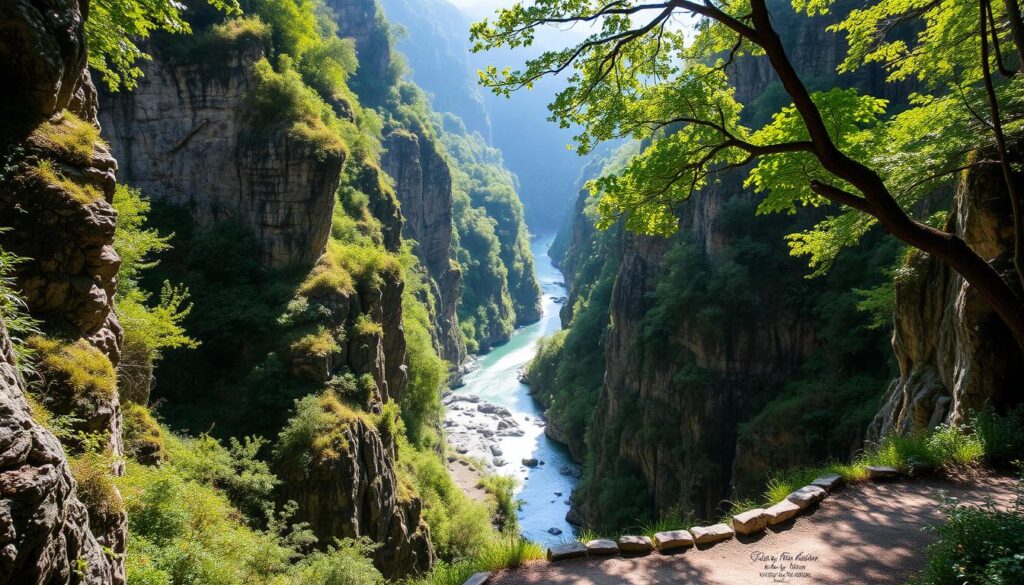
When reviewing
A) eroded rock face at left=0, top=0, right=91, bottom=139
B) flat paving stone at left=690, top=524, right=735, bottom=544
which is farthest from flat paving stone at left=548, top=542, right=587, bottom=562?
eroded rock face at left=0, top=0, right=91, bottom=139

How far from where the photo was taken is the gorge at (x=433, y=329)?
646 cm

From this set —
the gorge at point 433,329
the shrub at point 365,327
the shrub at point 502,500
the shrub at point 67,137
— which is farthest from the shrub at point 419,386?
the shrub at point 67,137

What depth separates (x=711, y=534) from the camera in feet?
21.5

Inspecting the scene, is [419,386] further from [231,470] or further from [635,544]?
[635,544]

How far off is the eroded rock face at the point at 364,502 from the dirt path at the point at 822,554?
1249 centimetres

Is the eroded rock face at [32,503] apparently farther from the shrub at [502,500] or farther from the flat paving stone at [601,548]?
the shrub at [502,500]

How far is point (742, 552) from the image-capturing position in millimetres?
6285

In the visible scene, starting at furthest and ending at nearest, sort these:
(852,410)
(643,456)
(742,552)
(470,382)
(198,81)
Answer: (470,382)
(643,456)
(852,410)
(198,81)
(742,552)

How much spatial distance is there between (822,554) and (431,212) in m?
69.6

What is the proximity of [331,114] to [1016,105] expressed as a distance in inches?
1140

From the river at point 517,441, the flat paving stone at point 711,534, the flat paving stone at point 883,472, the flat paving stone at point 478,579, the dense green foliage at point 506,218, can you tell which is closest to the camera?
the flat paving stone at point 478,579

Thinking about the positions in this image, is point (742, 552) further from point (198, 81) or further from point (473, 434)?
point (473, 434)

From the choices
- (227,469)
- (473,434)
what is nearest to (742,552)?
(227,469)

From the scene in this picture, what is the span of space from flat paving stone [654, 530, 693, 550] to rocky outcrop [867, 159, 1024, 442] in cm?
546
